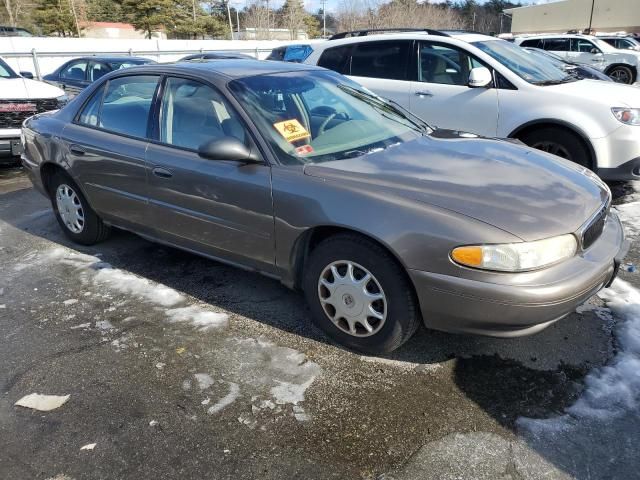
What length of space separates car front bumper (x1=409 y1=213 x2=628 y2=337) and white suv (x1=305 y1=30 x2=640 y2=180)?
3039 millimetres

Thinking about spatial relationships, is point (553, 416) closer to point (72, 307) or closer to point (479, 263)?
point (479, 263)

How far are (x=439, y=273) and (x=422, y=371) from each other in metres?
0.64

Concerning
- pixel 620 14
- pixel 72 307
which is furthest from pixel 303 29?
pixel 72 307

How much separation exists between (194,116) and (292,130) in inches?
29.9

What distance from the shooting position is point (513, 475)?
2.17 meters

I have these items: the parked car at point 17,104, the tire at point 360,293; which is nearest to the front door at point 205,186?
the tire at point 360,293

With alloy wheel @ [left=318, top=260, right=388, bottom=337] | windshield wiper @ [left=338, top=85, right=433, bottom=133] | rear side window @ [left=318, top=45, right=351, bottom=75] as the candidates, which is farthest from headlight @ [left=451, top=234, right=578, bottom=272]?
rear side window @ [left=318, top=45, right=351, bottom=75]

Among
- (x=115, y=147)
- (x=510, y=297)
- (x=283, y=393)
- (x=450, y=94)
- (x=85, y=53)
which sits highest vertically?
(x=85, y=53)

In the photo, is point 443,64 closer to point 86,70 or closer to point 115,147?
point 115,147

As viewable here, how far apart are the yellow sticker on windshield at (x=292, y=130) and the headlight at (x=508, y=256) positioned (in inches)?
49.7

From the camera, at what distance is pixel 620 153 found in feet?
17.2

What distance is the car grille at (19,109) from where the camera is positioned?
7.05 m

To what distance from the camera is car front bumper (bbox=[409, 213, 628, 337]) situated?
97.0 inches

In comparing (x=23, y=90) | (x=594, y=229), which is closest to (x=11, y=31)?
(x=23, y=90)
